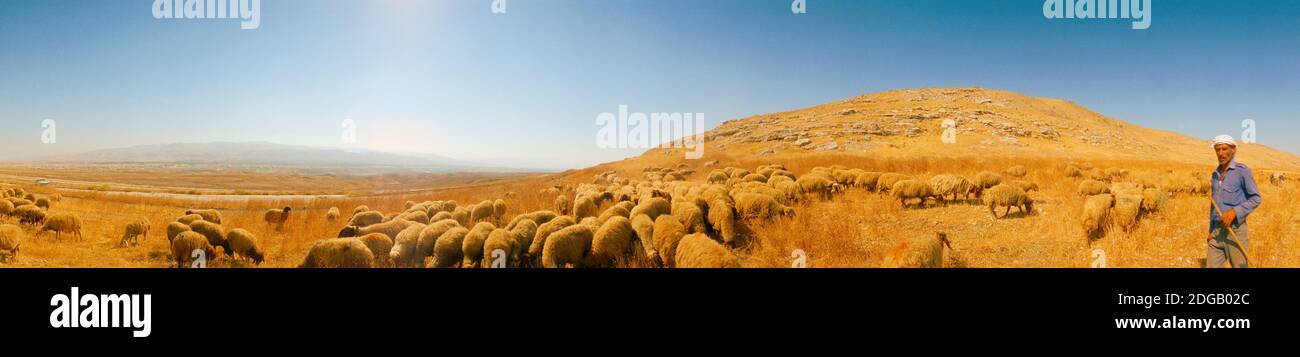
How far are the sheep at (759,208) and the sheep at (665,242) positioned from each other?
6.45 ft

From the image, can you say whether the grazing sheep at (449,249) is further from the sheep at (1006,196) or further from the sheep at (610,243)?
the sheep at (1006,196)

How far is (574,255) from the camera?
564 cm

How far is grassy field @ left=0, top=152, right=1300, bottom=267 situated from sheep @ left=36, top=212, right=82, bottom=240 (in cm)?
16

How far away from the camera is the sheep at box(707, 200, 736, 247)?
21.3 feet

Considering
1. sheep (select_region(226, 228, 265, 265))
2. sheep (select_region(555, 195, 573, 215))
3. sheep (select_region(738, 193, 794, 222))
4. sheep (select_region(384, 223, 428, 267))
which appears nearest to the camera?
sheep (select_region(384, 223, 428, 267))

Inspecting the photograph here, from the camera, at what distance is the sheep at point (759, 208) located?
724 cm

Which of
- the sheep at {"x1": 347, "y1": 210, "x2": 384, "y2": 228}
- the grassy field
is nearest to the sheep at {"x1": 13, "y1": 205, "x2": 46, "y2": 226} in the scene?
the grassy field

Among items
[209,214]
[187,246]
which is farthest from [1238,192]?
[209,214]

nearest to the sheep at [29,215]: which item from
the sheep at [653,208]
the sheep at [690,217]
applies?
the sheep at [653,208]

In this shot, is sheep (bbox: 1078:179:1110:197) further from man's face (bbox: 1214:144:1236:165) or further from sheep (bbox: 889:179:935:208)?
man's face (bbox: 1214:144:1236:165)
